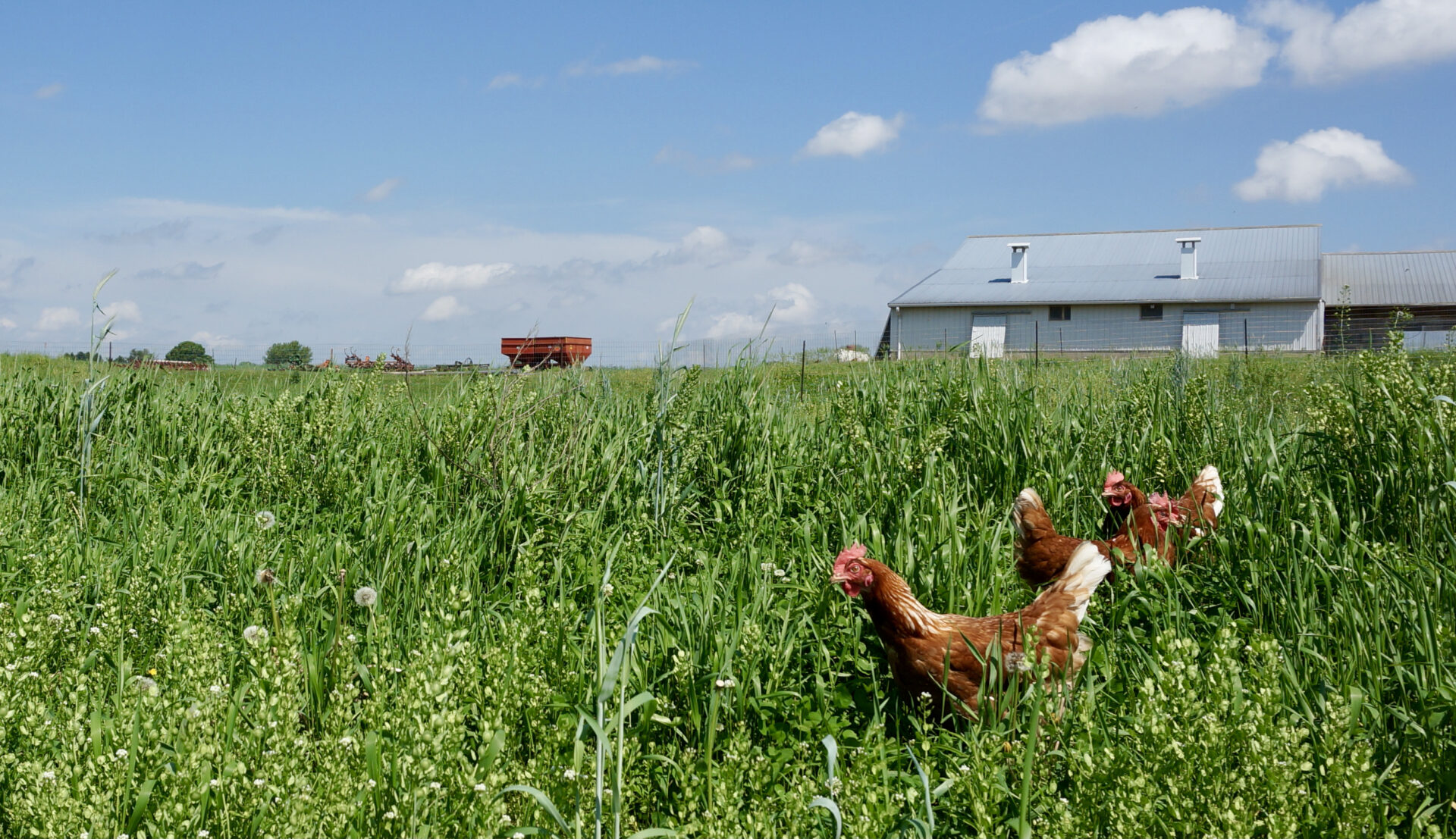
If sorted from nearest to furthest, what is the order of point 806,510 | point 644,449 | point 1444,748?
point 1444,748 < point 806,510 < point 644,449

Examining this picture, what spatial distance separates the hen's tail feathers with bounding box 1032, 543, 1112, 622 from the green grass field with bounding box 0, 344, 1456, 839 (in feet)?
1.04

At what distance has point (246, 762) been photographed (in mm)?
2410

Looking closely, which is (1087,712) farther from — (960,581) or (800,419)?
(800,419)

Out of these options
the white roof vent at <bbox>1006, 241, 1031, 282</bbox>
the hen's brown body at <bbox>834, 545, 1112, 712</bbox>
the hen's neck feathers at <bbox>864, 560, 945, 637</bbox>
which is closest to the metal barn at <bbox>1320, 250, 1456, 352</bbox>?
the white roof vent at <bbox>1006, 241, 1031, 282</bbox>

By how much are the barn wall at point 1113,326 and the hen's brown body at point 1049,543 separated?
2796 centimetres

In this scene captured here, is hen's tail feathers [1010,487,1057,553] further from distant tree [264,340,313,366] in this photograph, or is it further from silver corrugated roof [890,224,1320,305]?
silver corrugated roof [890,224,1320,305]

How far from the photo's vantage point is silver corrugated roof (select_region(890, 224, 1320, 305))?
111ft

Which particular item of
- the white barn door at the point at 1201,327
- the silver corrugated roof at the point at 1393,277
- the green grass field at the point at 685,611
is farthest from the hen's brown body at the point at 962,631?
the silver corrugated roof at the point at 1393,277

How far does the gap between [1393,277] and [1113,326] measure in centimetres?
1261

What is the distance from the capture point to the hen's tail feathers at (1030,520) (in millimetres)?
4281

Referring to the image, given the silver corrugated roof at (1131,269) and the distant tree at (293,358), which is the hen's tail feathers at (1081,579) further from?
the silver corrugated roof at (1131,269)

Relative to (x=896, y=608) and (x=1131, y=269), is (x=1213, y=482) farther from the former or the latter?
(x=1131, y=269)

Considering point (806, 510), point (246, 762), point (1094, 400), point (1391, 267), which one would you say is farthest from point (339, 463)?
point (1391, 267)

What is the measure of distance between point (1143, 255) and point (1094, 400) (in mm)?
34679
